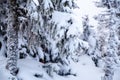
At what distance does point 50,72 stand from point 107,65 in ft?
10.8

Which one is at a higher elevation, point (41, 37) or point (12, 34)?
point (12, 34)

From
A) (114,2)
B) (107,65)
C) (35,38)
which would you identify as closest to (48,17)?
(35,38)

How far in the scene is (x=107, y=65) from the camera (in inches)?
604

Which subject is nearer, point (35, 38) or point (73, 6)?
point (35, 38)

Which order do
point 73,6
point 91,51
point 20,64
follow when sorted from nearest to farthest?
point 20,64 → point 73,6 → point 91,51

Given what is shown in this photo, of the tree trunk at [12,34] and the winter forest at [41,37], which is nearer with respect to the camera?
the tree trunk at [12,34]

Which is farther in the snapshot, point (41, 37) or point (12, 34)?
point (41, 37)

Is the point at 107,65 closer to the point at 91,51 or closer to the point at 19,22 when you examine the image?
the point at 19,22

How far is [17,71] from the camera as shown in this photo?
40.9 feet

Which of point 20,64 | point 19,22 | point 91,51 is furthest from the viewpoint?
point 91,51

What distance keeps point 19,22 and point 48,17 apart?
2.06 metres

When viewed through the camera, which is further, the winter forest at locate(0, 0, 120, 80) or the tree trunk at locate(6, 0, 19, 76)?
the winter forest at locate(0, 0, 120, 80)

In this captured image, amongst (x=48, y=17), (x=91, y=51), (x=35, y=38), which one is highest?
(x=48, y=17)

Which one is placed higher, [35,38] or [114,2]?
[114,2]
